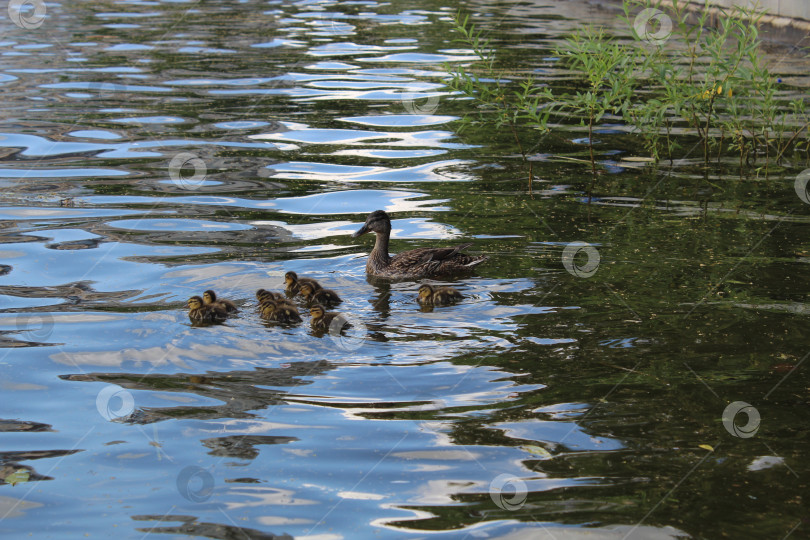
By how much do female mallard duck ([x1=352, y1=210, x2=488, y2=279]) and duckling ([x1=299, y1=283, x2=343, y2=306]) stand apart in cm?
106

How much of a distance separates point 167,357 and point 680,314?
3.89 m

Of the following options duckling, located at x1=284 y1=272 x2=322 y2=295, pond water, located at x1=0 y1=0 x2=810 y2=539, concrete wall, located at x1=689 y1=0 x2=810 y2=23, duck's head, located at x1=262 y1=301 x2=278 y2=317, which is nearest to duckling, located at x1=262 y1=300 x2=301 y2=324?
duck's head, located at x1=262 y1=301 x2=278 y2=317

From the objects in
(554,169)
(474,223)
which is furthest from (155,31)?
(474,223)

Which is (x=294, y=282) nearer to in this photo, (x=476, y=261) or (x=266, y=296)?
(x=266, y=296)

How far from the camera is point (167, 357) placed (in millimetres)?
6879

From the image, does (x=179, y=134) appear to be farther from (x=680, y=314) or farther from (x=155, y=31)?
(x=155, y=31)

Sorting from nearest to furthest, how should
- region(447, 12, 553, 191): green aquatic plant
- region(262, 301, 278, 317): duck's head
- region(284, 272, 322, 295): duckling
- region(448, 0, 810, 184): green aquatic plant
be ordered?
region(262, 301, 278, 317): duck's head
region(284, 272, 322, 295): duckling
region(448, 0, 810, 184): green aquatic plant
region(447, 12, 553, 191): green aquatic plant

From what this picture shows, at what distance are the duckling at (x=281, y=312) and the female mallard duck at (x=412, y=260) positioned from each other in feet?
5.48

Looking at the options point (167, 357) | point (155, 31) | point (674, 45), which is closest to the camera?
point (167, 357)

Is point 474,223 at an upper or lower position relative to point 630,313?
upper

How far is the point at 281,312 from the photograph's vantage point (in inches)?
292

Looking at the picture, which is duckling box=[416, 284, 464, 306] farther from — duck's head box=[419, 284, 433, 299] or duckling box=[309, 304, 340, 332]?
duckling box=[309, 304, 340, 332]

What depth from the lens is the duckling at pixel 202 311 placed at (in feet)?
24.2

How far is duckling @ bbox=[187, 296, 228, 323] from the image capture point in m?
7.38
